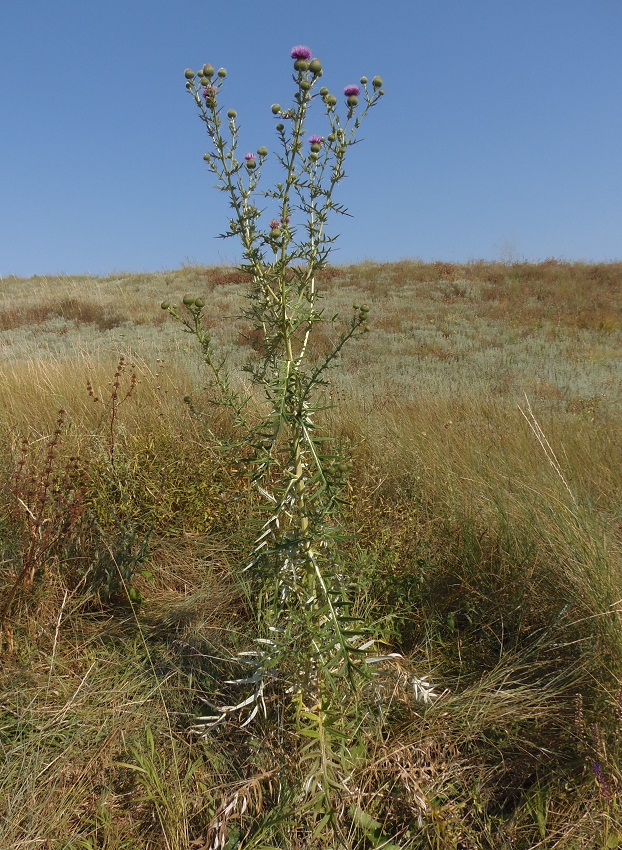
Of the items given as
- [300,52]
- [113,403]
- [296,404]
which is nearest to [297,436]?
[296,404]

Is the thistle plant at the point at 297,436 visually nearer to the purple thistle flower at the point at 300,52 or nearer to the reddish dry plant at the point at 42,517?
the purple thistle flower at the point at 300,52

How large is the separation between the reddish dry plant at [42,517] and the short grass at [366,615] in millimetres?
21

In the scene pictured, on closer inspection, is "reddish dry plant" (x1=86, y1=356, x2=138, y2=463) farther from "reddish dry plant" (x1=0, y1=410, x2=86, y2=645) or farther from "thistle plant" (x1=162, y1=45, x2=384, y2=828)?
"thistle plant" (x1=162, y1=45, x2=384, y2=828)

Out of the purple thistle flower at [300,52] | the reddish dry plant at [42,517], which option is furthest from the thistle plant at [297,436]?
the reddish dry plant at [42,517]

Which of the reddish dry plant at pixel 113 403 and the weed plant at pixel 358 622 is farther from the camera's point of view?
the reddish dry plant at pixel 113 403

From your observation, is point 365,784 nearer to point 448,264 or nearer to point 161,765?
point 161,765

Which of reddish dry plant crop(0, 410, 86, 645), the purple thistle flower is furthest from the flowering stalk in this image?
reddish dry plant crop(0, 410, 86, 645)

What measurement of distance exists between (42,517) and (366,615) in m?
1.51

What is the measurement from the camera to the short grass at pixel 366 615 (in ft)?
6.06

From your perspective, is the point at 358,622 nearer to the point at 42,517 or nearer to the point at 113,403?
the point at 42,517

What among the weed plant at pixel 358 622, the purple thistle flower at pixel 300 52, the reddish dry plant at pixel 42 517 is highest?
the purple thistle flower at pixel 300 52

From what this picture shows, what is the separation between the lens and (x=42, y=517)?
8.96 ft

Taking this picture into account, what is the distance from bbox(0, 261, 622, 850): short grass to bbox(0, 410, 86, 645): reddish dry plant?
0.02 meters

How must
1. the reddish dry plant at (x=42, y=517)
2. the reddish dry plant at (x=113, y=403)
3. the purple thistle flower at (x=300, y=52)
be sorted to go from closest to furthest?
the purple thistle flower at (x=300, y=52), the reddish dry plant at (x=42, y=517), the reddish dry plant at (x=113, y=403)
